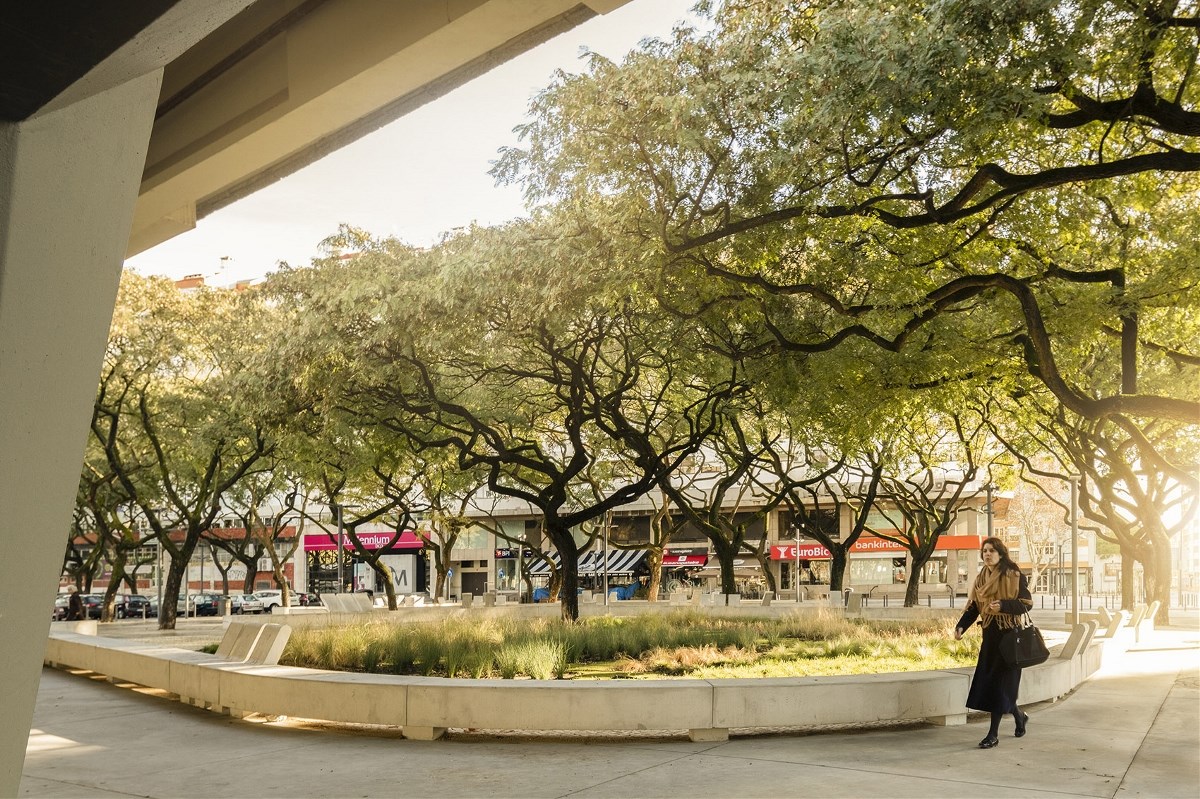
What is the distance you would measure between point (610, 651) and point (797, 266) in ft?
22.7

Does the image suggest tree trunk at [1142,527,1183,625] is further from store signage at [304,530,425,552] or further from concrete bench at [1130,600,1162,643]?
store signage at [304,530,425,552]

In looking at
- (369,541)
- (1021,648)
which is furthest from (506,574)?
(1021,648)

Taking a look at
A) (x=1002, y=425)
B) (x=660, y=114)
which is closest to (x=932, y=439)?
(x=1002, y=425)

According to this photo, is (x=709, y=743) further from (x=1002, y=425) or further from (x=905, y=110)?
(x=1002, y=425)

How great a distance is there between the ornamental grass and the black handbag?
4.68m

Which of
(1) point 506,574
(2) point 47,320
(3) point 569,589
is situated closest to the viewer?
(2) point 47,320

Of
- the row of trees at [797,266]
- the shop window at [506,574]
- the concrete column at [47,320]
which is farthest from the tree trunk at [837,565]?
the shop window at [506,574]

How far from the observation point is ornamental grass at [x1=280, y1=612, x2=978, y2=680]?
13742mm

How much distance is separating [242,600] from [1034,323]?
4511 centimetres

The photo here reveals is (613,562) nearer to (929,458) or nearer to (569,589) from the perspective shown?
(929,458)

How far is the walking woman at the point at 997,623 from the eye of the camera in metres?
10.1

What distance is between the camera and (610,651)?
17.1 meters

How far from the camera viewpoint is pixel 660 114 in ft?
40.4

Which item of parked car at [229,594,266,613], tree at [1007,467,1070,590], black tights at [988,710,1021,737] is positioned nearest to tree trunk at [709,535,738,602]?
black tights at [988,710,1021,737]
